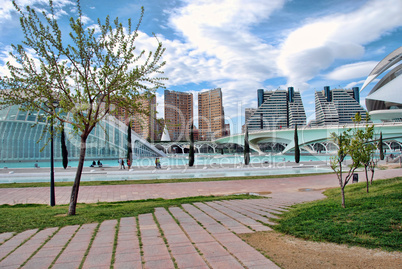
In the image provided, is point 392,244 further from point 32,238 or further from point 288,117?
point 288,117

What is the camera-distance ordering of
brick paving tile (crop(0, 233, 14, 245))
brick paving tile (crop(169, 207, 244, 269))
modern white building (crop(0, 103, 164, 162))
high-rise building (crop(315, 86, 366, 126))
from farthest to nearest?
high-rise building (crop(315, 86, 366, 126))
modern white building (crop(0, 103, 164, 162))
brick paving tile (crop(0, 233, 14, 245))
brick paving tile (crop(169, 207, 244, 269))

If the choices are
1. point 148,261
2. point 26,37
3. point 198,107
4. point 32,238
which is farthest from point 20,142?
point 198,107

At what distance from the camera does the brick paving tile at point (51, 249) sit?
4104 mm

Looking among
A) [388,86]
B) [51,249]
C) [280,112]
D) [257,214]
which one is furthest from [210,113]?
[51,249]

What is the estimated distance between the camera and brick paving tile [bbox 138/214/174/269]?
405cm

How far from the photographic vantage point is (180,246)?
15.6ft

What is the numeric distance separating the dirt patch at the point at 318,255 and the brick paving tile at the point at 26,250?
12.5 ft

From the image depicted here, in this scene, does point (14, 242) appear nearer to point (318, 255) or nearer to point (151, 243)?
point (151, 243)

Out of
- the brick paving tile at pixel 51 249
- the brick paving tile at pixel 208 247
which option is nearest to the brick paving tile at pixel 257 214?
the brick paving tile at pixel 208 247

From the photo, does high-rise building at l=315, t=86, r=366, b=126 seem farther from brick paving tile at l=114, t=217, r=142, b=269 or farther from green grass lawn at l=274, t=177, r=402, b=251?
brick paving tile at l=114, t=217, r=142, b=269

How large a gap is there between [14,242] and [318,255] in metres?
5.56

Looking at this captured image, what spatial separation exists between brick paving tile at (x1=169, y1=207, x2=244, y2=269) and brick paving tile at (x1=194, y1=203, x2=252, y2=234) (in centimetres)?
65

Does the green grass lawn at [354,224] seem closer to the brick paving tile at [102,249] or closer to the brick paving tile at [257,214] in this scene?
the brick paving tile at [257,214]

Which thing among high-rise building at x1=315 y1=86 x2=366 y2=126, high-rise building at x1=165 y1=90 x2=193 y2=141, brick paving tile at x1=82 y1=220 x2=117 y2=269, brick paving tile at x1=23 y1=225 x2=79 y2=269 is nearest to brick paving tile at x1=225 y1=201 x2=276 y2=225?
brick paving tile at x1=82 y1=220 x2=117 y2=269
